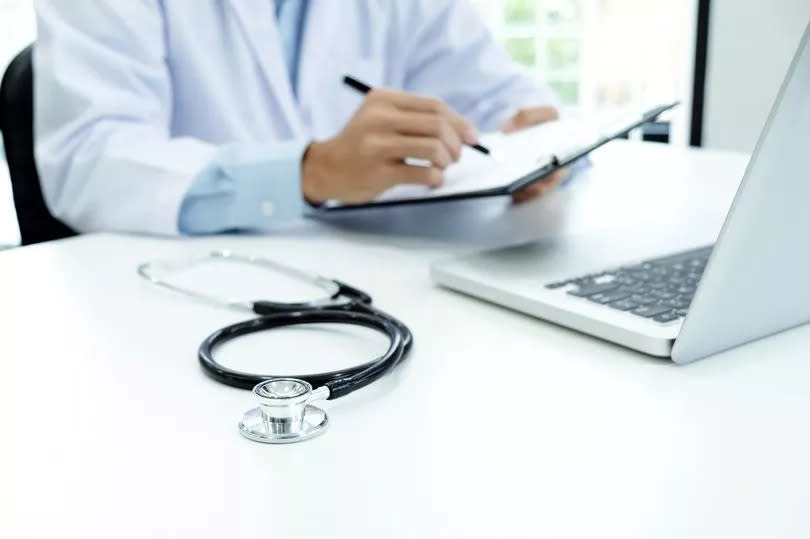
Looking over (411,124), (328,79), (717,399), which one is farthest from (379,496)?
(328,79)

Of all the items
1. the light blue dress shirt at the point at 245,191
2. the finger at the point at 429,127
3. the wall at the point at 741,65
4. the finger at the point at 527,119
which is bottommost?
the wall at the point at 741,65

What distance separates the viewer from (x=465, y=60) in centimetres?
119

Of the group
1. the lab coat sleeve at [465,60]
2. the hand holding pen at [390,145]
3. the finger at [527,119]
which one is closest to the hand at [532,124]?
the finger at [527,119]

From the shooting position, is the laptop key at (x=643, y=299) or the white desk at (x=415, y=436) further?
the laptop key at (x=643, y=299)

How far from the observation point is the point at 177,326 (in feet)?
1.69

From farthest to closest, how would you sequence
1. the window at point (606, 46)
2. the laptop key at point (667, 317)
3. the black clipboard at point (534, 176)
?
1. the window at point (606, 46)
2. the black clipboard at point (534, 176)
3. the laptop key at point (667, 317)

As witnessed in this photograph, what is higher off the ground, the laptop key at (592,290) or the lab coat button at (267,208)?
the laptop key at (592,290)

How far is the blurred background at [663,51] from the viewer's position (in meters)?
2.25

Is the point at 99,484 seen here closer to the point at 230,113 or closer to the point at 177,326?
the point at 177,326

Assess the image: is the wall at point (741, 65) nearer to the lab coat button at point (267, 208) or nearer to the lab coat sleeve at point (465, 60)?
the lab coat sleeve at point (465, 60)

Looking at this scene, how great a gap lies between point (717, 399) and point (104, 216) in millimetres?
609

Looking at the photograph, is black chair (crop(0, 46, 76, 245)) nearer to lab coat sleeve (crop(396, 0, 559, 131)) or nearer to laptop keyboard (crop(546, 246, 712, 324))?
lab coat sleeve (crop(396, 0, 559, 131))

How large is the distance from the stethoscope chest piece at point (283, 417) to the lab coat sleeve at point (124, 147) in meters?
0.43

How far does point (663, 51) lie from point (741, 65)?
317mm
